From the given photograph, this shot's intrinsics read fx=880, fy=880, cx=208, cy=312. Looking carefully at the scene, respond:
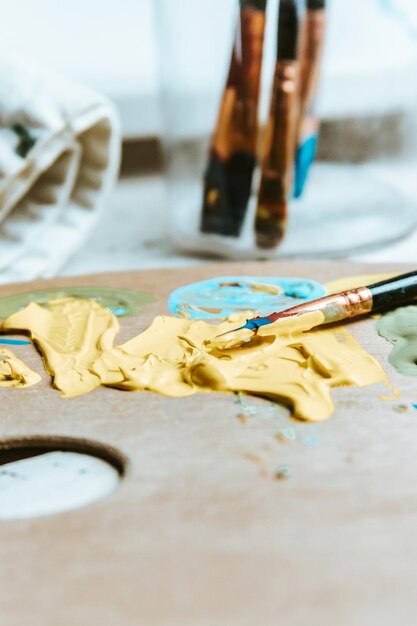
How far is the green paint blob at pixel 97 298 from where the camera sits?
0.55 m

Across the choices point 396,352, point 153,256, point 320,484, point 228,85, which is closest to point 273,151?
point 228,85

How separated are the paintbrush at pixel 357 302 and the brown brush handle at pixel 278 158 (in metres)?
0.26

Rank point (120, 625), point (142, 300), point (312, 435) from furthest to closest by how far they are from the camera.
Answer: point (142, 300) < point (312, 435) < point (120, 625)

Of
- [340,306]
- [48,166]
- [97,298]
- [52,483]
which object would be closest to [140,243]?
[48,166]

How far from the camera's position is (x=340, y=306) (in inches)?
19.5

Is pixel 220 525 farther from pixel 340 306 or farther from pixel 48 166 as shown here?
pixel 48 166

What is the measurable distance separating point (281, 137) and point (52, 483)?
1.48ft

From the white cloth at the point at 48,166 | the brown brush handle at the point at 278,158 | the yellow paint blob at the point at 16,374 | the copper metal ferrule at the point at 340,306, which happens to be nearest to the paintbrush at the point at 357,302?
the copper metal ferrule at the point at 340,306

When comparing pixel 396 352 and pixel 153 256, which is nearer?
pixel 396 352

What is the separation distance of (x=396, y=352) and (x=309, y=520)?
163 mm

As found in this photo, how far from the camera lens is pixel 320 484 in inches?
13.4

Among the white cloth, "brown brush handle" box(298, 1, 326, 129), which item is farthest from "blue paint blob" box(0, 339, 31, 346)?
"brown brush handle" box(298, 1, 326, 129)

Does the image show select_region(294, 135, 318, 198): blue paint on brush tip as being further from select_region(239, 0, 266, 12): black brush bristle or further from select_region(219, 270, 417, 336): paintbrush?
select_region(219, 270, 417, 336): paintbrush

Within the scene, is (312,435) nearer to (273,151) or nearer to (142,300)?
(142,300)
